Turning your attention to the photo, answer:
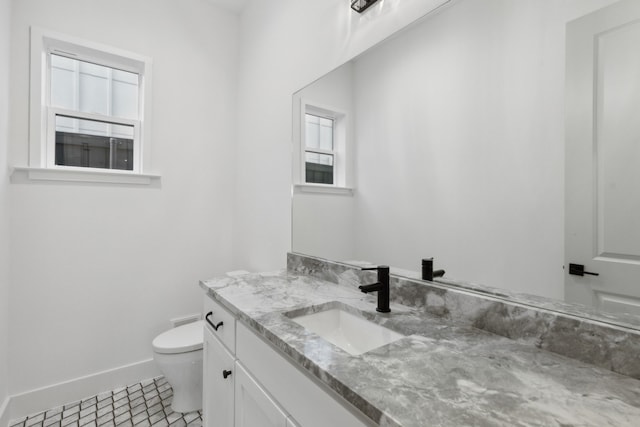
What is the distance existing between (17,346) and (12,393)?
27 centimetres

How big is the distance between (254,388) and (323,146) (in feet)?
3.74

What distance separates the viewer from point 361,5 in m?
1.33

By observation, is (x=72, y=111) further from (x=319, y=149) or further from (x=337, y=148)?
(x=337, y=148)

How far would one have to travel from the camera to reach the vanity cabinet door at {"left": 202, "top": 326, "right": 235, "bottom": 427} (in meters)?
1.14

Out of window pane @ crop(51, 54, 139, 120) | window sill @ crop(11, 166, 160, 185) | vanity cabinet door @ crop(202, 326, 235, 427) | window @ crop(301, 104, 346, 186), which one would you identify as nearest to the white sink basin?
vanity cabinet door @ crop(202, 326, 235, 427)

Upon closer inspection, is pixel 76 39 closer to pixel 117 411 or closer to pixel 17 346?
pixel 17 346

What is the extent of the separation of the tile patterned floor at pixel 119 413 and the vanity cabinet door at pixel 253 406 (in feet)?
3.14

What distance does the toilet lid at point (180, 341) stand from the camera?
5.69 ft

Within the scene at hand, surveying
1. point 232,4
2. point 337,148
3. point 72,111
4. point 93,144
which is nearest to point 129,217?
point 93,144

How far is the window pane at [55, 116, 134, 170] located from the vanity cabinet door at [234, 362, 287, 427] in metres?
1.86

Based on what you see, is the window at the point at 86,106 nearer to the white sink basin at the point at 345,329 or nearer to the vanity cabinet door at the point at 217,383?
the vanity cabinet door at the point at 217,383

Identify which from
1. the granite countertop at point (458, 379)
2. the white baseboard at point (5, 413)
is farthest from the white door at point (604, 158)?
the white baseboard at point (5, 413)

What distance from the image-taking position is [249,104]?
240cm

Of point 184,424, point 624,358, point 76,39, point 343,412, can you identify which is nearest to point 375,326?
point 343,412
